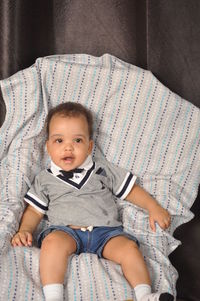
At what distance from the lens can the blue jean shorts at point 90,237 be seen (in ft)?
4.66

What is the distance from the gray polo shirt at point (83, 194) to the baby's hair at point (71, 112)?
13cm

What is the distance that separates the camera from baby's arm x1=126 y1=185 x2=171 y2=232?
150cm

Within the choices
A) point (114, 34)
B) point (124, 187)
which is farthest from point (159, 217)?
point (114, 34)

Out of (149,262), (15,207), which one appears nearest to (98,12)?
(15,207)

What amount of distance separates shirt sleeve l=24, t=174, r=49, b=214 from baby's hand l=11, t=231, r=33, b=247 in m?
0.12

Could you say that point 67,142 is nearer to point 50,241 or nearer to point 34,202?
point 34,202

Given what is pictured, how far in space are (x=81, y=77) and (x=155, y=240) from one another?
63cm

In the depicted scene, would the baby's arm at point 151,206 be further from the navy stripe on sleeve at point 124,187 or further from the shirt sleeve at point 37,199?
the shirt sleeve at point 37,199

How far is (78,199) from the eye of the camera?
1500 millimetres

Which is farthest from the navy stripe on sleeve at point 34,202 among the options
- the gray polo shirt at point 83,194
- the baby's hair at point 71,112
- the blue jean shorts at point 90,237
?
the baby's hair at point 71,112

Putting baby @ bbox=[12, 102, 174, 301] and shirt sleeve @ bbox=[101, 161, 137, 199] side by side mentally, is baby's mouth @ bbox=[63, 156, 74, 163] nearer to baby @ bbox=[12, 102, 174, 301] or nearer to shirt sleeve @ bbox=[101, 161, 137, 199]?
baby @ bbox=[12, 102, 174, 301]

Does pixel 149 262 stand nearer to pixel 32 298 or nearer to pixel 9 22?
pixel 32 298

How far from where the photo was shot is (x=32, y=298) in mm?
1232

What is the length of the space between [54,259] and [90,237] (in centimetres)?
16
